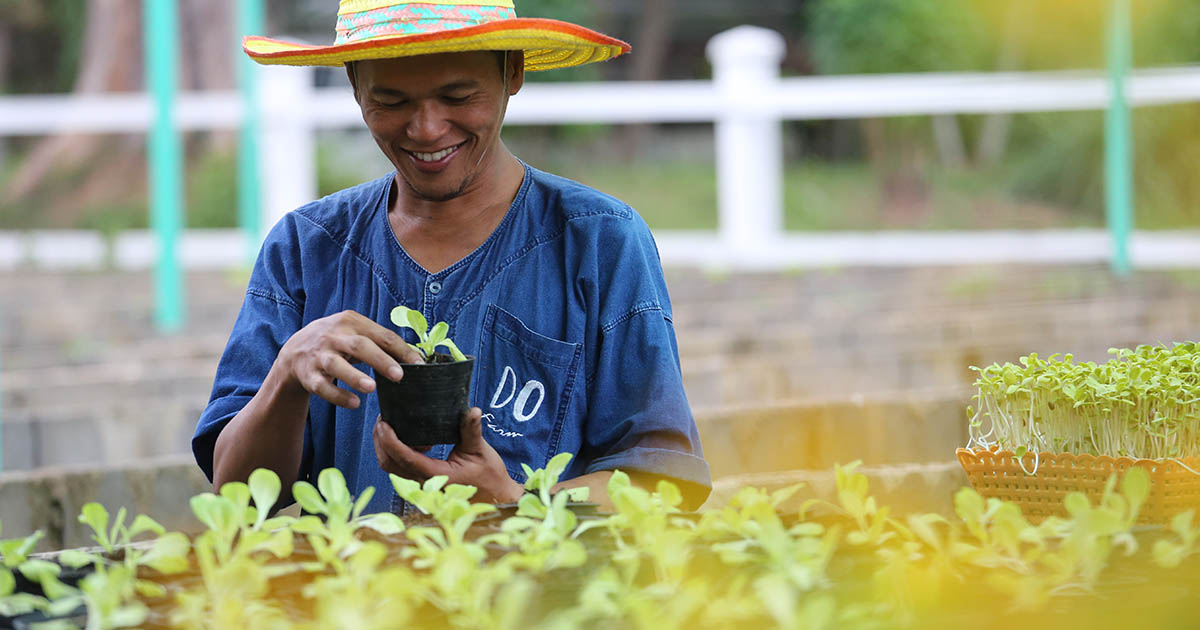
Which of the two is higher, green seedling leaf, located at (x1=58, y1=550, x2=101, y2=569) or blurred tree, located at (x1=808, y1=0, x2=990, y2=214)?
blurred tree, located at (x1=808, y1=0, x2=990, y2=214)

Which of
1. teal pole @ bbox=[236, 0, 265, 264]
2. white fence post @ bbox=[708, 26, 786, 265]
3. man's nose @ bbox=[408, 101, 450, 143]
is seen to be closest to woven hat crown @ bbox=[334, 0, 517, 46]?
man's nose @ bbox=[408, 101, 450, 143]

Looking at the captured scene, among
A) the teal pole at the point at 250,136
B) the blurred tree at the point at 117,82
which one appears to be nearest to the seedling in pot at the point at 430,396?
the teal pole at the point at 250,136

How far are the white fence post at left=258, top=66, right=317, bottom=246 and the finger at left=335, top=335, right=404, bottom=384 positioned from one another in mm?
7122

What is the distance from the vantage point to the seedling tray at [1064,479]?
5.82ft

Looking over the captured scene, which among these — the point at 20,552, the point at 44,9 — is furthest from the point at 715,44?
the point at 44,9

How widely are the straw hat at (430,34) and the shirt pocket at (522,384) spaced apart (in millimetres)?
418

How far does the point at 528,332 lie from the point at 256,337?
422mm

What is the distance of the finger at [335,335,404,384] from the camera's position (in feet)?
5.80

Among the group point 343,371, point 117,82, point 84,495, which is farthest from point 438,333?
point 117,82

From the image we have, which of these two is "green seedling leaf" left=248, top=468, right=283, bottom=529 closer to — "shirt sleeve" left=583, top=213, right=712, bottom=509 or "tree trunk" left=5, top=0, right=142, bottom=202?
"shirt sleeve" left=583, top=213, right=712, bottom=509

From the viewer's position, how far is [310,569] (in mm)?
1320

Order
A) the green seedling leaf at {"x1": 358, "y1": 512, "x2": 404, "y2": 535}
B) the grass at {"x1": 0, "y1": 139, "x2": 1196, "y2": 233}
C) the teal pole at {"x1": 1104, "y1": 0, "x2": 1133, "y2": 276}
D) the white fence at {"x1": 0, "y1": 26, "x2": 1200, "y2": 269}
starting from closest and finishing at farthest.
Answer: the green seedling leaf at {"x1": 358, "y1": 512, "x2": 404, "y2": 535} < the teal pole at {"x1": 1104, "y1": 0, "x2": 1133, "y2": 276} < the white fence at {"x1": 0, "y1": 26, "x2": 1200, "y2": 269} < the grass at {"x1": 0, "y1": 139, "x2": 1196, "y2": 233}

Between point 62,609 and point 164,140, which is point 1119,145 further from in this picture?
point 62,609

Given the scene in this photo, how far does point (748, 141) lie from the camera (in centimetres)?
870
